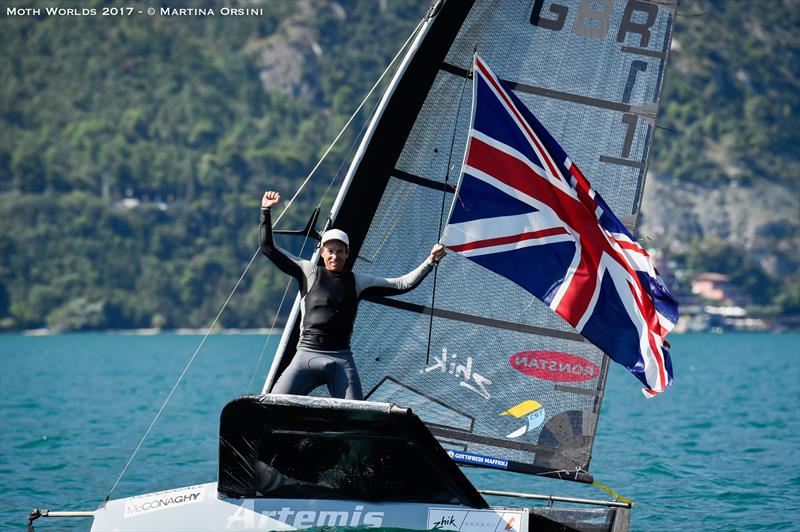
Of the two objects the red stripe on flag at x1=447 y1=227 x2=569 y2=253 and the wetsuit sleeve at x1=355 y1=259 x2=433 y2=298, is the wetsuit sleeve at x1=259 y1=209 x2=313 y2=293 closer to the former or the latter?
the wetsuit sleeve at x1=355 y1=259 x2=433 y2=298

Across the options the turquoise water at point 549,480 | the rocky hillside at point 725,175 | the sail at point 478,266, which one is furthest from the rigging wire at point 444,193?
the rocky hillside at point 725,175

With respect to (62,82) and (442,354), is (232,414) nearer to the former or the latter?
(442,354)

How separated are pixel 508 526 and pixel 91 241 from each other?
355ft

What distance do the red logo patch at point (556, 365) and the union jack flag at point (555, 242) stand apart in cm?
86

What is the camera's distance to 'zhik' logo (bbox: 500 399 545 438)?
10.6m

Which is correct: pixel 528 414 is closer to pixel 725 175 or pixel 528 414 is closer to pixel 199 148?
pixel 199 148

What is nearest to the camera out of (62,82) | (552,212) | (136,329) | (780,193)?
(552,212)

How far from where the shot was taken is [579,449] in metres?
10.5

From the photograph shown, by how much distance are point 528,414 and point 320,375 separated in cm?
215

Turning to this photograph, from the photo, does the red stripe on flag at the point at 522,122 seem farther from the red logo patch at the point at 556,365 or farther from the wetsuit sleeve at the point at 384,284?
the red logo patch at the point at 556,365

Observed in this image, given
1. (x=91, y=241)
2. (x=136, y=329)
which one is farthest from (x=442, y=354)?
(x=91, y=241)

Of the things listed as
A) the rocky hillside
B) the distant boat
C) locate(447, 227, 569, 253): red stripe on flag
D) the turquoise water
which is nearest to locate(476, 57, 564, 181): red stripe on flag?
locate(447, 227, 569, 253): red stripe on flag

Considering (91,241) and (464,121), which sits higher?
(464,121)

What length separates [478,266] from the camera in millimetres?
10586
